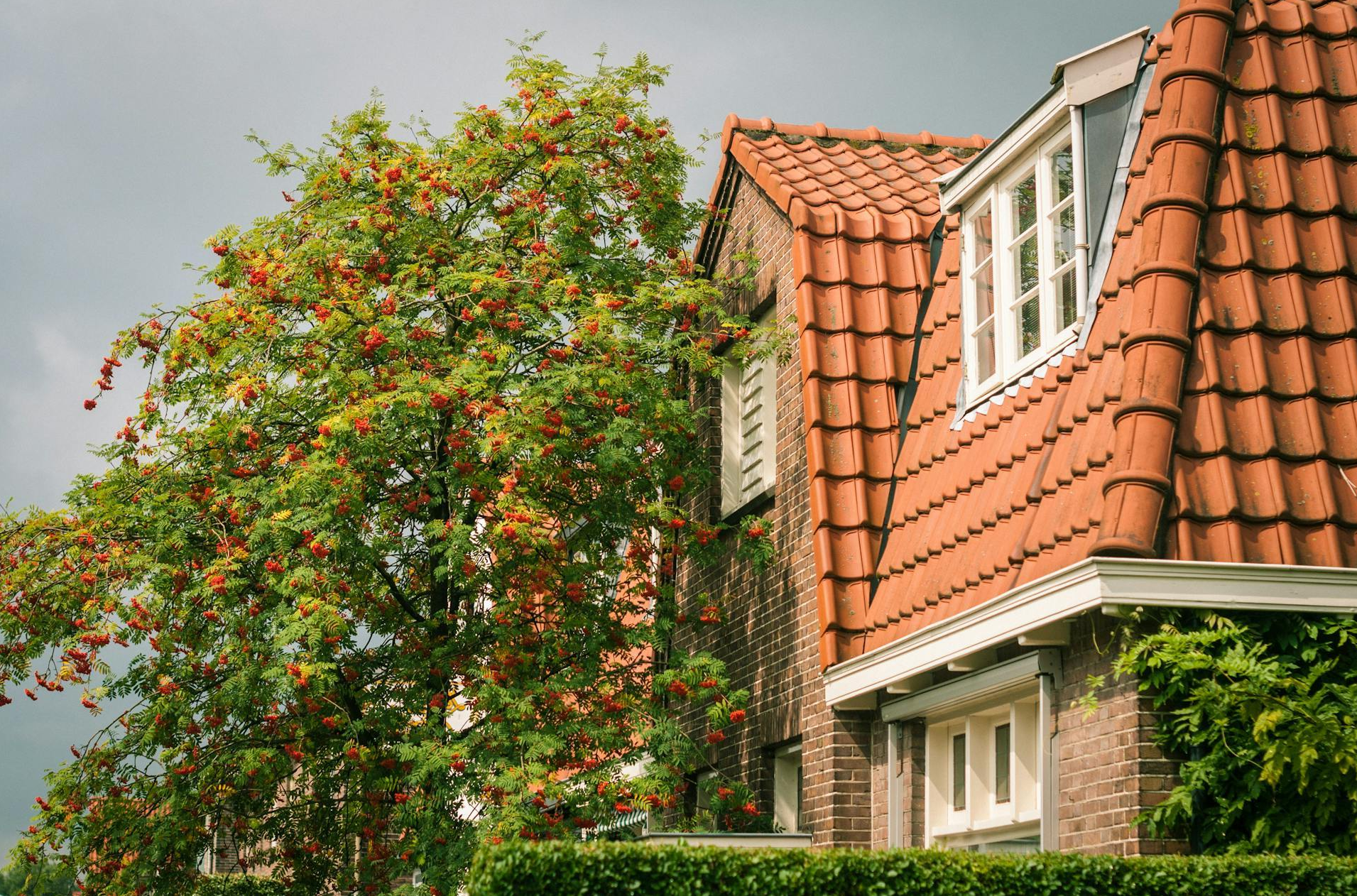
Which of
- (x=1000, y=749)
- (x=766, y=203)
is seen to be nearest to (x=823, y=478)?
(x=1000, y=749)

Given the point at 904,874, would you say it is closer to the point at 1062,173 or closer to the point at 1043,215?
the point at 1043,215

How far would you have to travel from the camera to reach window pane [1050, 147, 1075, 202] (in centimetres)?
941

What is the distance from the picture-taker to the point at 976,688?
8734 mm

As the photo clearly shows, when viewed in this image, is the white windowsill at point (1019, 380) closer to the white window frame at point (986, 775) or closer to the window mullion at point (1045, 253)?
the window mullion at point (1045, 253)

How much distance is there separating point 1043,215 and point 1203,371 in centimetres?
203

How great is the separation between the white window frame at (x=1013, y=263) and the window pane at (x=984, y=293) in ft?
0.09

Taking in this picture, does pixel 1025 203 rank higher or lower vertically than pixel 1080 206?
higher

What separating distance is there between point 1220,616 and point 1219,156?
108 inches

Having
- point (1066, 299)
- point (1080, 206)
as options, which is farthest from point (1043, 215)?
point (1066, 299)

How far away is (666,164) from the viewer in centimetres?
1390

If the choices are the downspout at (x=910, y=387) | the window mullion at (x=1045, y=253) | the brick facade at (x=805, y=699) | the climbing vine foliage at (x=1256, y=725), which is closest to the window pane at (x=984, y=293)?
the window mullion at (x=1045, y=253)

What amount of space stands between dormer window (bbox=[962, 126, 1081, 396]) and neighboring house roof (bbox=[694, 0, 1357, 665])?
0.35 m

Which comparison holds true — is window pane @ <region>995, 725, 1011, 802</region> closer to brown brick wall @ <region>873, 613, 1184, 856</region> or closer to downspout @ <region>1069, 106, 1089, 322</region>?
brown brick wall @ <region>873, 613, 1184, 856</region>

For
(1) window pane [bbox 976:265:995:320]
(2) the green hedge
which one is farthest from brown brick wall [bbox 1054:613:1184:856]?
(1) window pane [bbox 976:265:995:320]
